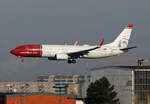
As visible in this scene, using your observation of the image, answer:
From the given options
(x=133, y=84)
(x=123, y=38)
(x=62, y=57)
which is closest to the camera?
(x=62, y=57)

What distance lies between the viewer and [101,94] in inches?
4412

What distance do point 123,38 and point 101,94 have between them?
2334 cm

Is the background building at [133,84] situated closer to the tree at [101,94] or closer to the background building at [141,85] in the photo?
the background building at [141,85]

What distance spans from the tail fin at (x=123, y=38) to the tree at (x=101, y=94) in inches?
573

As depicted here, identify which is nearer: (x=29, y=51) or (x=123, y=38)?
(x=29, y=51)

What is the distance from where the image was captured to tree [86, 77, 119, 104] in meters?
111

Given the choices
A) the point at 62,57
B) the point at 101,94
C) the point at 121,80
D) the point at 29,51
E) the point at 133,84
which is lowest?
the point at 101,94

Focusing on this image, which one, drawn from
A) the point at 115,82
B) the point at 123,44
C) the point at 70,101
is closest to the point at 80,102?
the point at 70,101

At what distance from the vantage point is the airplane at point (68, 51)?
362ft

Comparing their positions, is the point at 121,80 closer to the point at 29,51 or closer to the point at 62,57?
the point at 62,57

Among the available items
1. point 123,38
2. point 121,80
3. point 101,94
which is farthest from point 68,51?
point 123,38

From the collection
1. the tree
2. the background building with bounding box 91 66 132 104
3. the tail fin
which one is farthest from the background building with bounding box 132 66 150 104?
the tail fin

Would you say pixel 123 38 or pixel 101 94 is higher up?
pixel 123 38

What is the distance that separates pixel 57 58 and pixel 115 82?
67.4 feet
